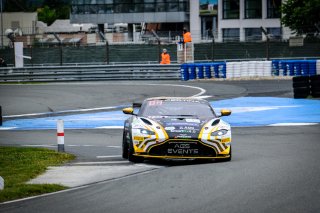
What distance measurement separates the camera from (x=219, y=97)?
34.2 meters

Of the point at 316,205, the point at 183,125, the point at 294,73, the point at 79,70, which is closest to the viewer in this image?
the point at 316,205

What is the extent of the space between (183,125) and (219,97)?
18.8 metres

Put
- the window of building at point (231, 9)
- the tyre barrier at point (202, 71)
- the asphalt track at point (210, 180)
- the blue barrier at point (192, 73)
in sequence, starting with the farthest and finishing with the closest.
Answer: the window of building at point (231, 9)
the blue barrier at point (192, 73)
the tyre barrier at point (202, 71)
the asphalt track at point (210, 180)

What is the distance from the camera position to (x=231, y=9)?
7250 cm

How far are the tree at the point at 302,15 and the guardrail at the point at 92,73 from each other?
15995mm

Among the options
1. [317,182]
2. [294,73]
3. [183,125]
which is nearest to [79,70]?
[294,73]

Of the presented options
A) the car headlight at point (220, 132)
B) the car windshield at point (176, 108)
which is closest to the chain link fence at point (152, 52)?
the car windshield at point (176, 108)

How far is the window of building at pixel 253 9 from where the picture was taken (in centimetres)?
7106

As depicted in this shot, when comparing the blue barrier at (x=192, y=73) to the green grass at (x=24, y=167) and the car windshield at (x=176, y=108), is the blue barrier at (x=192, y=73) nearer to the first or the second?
the green grass at (x=24, y=167)

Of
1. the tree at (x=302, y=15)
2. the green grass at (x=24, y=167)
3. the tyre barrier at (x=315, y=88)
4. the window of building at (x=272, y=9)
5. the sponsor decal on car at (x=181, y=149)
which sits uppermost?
the window of building at (x=272, y=9)

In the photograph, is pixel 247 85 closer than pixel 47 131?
No

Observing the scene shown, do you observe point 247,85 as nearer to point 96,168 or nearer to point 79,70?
point 79,70

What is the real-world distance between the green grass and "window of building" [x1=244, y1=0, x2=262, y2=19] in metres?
54.3

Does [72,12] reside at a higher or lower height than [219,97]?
higher
